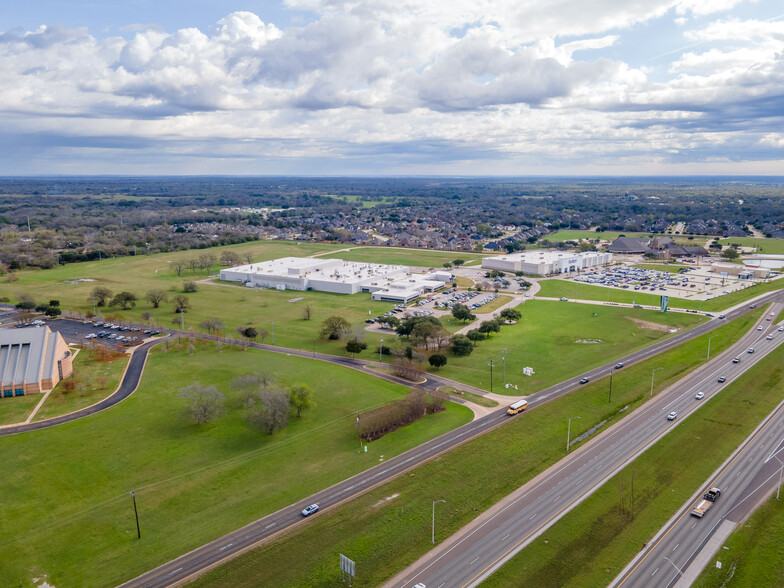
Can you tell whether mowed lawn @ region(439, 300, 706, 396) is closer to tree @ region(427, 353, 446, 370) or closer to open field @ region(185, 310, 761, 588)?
tree @ region(427, 353, 446, 370)

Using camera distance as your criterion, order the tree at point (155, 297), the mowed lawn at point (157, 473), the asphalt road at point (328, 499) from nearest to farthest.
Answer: the asphalt road at point (328, 499) → the mowed lawn at point (157, 473) → the tree at point (155, 297)

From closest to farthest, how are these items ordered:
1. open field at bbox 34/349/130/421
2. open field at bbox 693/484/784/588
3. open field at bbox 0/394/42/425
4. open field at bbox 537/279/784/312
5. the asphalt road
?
1. open field at bbox 693/484/784/588
2. the asphalt road
3. open field at bbox 0/394/42/425
4. open field at bbox 34/349/130/421
5. open field at bbox 537/279/784/312

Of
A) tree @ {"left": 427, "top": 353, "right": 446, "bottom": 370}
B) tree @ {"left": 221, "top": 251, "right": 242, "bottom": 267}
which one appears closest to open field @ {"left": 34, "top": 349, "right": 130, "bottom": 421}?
tree @ {"left": 427, "top": 353, "right": 446, "bottom": 370}

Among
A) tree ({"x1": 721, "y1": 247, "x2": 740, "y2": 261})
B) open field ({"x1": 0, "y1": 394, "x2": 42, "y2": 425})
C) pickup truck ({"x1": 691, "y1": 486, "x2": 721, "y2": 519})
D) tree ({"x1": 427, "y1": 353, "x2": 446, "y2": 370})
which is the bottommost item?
open field ({"x1": 0, "y1": 394, "x2": 42, "y2": 425})

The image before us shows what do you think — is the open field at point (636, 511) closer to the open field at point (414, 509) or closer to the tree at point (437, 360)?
the open field at point (414, 509)

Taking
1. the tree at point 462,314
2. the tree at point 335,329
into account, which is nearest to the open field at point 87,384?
the tree at point 335,329

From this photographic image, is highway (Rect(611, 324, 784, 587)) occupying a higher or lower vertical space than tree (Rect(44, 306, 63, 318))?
lower
